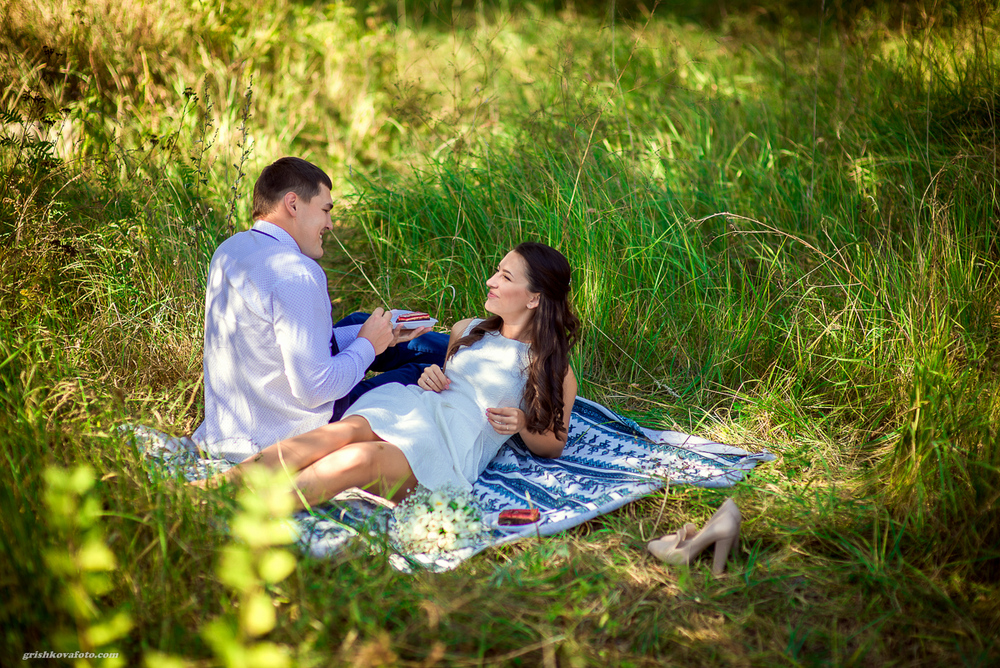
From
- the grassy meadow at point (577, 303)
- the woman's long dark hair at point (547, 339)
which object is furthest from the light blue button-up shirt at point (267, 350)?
the woman's long dark hair at point (547, 339)

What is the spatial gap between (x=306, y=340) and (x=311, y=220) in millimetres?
608

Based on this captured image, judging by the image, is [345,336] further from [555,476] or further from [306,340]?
[555,476]

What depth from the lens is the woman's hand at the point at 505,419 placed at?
323 cm

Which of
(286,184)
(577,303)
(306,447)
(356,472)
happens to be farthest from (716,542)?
(286,184)

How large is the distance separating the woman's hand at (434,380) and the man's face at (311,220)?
0.78 metres

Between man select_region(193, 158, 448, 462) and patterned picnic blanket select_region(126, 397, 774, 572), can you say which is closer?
patterned picnic blanket select_region(126, 397, 774, 572)

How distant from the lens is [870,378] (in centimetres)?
370

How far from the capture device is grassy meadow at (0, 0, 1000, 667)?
7.20 feet

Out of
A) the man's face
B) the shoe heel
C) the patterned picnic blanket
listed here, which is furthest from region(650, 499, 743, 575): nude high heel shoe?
the man's face

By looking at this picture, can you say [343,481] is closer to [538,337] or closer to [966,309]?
[538,337]

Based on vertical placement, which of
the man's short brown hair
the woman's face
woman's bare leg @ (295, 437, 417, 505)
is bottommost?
woman's bare leg @ (295, 437, 417, 505)

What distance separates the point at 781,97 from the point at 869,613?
5.22m

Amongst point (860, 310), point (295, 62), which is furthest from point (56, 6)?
point (860, 310)

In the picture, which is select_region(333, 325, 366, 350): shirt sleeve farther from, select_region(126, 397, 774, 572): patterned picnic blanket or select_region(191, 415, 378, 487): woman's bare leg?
select_region(126, 397, 774, 572): patterned picnic blanket
